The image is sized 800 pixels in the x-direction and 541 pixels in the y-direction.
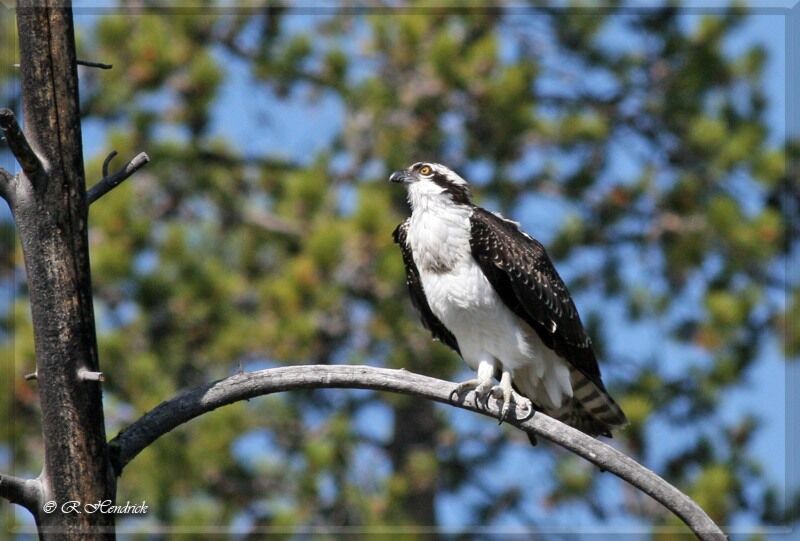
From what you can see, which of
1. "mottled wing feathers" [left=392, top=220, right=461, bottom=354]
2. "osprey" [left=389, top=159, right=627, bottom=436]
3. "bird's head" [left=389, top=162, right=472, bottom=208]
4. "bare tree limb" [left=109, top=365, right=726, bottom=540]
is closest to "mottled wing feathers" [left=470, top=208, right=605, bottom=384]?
"osprey" [left=389, top=159, right=627, bottom=436]

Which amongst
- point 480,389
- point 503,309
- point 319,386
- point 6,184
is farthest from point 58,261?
point 503,309

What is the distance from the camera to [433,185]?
6504 millimetres

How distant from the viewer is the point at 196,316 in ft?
39.7

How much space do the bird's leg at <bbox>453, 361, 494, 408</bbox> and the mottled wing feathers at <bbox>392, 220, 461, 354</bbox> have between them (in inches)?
12.6

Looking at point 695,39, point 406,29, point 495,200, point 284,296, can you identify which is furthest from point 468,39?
point 284,296

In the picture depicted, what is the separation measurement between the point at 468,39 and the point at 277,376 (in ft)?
30.4

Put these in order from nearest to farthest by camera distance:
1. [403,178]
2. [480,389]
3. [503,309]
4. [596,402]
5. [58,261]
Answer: [58,261] < [480,389] < [503,309] < [596,402] < [403,178]

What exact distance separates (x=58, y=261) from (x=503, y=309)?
2.77 m

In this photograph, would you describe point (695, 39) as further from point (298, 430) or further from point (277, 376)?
point (277, 376)

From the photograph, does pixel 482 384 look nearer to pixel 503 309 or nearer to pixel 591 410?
pixel 503 309

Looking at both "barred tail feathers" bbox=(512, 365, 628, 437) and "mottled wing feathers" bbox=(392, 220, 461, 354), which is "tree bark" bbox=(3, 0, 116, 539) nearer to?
"mottled wing feathers" bbox=(392, 220, 461, 354)

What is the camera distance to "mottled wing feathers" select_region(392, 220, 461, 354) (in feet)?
20.8

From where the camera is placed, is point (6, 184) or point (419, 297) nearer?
point (6, 184)

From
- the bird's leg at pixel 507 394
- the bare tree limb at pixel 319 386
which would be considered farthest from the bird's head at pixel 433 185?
the bare tree limb at pixel 319 386
